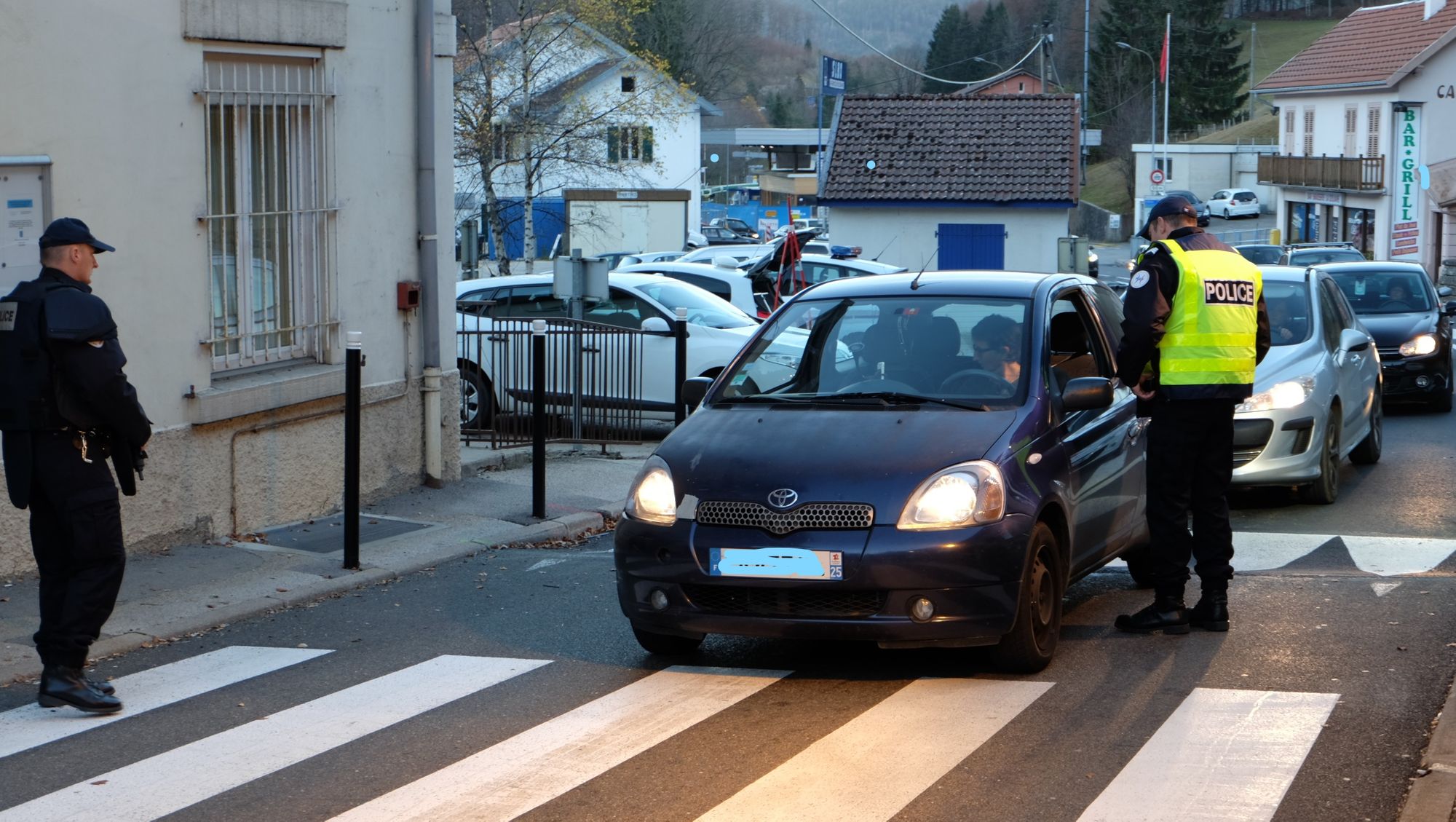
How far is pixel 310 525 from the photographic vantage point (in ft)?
34.3

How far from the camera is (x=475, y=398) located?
15.6m

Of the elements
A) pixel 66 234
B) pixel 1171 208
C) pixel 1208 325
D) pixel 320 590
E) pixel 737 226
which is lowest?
pixel 320 590

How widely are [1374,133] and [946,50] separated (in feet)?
231

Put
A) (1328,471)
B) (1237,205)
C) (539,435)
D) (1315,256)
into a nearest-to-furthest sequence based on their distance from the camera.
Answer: (539,435)
(1328,471)
(1315,256)
(1237,205)

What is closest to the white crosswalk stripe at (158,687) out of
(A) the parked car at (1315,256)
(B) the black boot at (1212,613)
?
(B) the black boot at (1212,613)

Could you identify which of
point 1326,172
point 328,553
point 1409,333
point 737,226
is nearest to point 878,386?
point 328,553

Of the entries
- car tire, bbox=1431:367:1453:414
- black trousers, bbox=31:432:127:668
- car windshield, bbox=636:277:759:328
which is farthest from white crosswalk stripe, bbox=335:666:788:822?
car tire, bbox=1431:367:1453:414

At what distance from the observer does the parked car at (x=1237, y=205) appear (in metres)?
81.6

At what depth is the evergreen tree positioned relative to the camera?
122375 millimetres

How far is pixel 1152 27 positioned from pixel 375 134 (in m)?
98.4

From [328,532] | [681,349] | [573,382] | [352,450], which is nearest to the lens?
[352,450]

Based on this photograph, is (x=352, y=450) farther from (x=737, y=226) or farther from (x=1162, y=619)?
(x=737, y=226)

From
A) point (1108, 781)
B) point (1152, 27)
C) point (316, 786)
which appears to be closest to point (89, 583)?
point (316, 786)

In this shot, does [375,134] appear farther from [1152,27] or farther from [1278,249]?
[1152,27]
